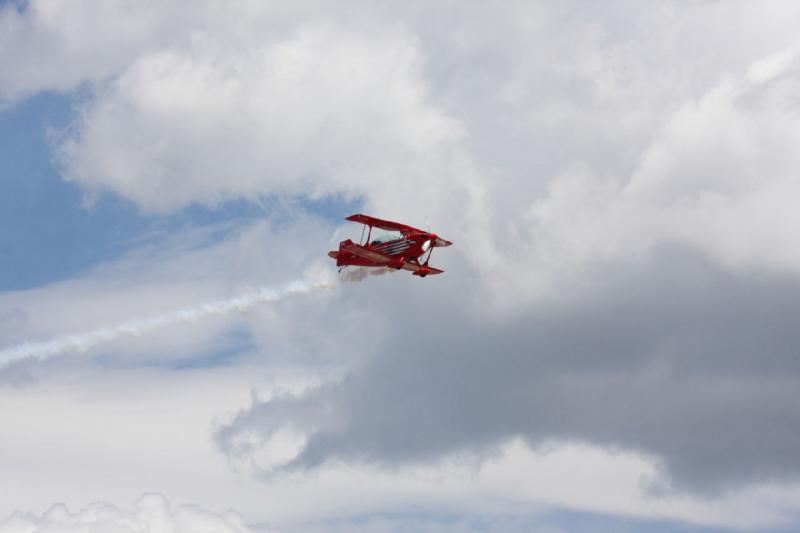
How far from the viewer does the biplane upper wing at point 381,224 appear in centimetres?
17550

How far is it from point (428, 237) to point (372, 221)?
7.80 meters

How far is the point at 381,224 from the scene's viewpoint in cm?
17762

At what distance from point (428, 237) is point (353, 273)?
13.2m

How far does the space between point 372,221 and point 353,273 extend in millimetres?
11350

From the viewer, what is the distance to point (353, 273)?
185625mm

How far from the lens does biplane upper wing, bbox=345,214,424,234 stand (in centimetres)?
17550

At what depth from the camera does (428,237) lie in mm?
178625

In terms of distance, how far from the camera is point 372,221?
581 feet
